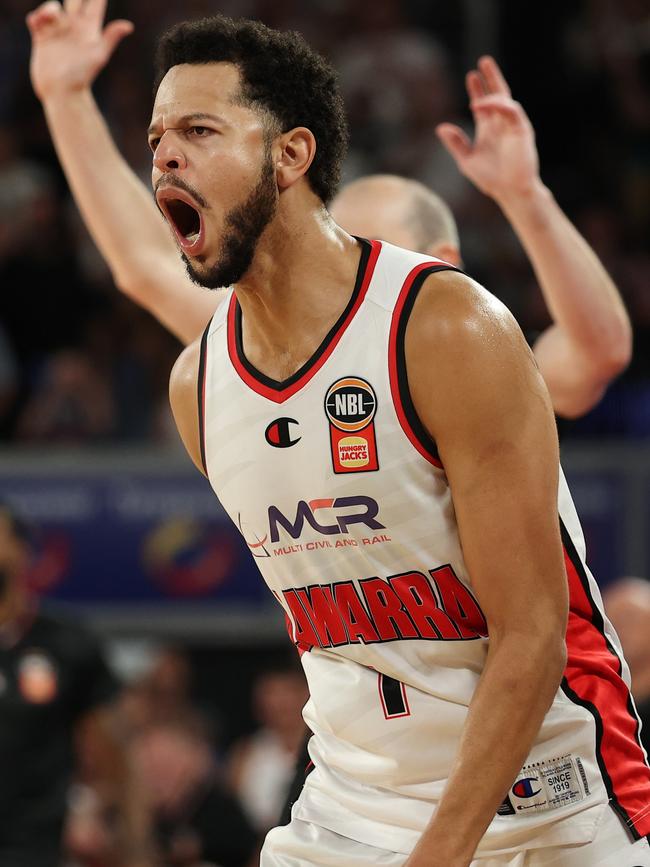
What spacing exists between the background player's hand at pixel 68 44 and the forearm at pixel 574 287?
3.78 ft

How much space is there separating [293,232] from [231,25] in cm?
37

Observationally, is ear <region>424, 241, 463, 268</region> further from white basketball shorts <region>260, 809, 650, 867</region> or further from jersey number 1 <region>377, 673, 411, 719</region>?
white basketball shorts <region>260, 809, 650, 867</region>

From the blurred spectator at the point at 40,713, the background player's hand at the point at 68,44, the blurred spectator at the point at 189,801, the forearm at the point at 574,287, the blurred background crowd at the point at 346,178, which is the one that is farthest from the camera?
the blurred background crowd at the point at 346,178

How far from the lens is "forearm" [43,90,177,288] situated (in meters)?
3.69

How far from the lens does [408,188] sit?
3688 mm

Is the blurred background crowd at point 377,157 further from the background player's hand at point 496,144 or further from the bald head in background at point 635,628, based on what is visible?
the background player's hand at point 496,144

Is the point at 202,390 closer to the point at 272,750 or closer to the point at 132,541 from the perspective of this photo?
the point at 132,541

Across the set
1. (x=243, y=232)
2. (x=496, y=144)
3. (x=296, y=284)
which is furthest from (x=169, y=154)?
(x=496, y=144)

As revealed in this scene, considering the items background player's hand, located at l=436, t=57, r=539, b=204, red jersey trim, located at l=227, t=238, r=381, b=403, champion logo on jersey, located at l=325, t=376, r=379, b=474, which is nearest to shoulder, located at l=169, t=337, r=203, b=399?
red jersey trim, located at l=227, t=238, r=381, b=403

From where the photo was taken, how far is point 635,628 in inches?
213

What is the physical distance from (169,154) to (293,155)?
228 mm

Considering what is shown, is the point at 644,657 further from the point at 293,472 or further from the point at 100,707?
the point at 293,472

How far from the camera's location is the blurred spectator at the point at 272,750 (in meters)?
7.74

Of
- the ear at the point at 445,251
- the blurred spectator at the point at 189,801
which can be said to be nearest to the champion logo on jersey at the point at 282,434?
the ear at the point at 445,251
